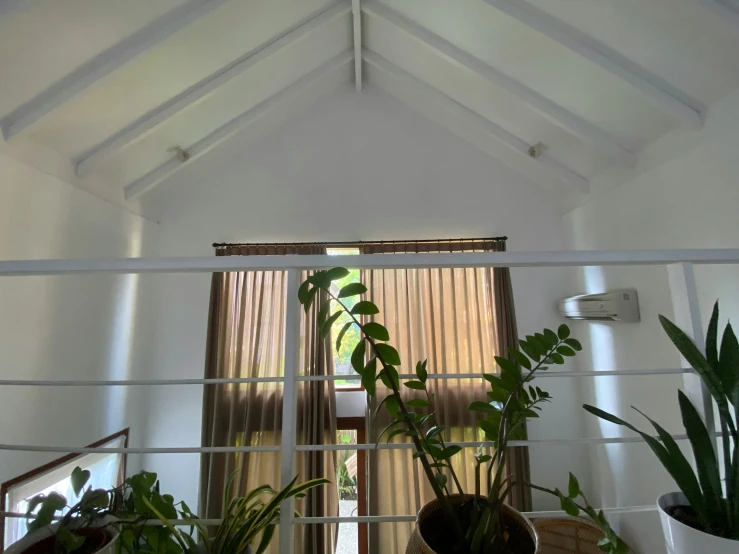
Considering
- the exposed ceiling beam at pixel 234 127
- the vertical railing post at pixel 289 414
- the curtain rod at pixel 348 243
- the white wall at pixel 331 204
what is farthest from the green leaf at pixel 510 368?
the exposed ceiling beam at pixel 234 127

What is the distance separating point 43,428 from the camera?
1.86 metres

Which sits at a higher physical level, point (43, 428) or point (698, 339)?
point (698, 339)

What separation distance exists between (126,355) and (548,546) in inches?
120

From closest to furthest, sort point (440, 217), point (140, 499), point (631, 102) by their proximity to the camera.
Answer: point (140, 499), point (631, 102), point (440, 217)

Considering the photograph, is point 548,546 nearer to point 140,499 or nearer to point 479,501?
point 479,501

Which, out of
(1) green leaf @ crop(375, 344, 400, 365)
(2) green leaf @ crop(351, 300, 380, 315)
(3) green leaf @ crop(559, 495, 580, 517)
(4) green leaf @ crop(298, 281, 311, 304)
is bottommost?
(3) green leaf @ crop(559, 495, 580, 517)

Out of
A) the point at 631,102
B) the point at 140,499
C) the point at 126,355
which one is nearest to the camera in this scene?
the point at 140,499

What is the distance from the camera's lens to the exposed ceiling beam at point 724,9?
1.28 m

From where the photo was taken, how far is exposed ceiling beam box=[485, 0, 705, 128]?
65.0 inches

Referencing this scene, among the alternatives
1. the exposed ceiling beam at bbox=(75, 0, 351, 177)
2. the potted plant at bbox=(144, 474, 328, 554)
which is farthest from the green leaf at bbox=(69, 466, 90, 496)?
the exposed ceiling beam at bbox=(75, 0, 351, 177)

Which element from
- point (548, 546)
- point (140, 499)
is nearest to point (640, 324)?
point (548, 546)

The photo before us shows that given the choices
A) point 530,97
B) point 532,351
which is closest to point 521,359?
point 532,351

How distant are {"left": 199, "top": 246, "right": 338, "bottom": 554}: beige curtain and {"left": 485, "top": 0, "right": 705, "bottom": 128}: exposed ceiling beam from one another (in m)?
1.89

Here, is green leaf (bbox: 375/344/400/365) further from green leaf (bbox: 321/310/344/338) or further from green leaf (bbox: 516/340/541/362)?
green leaf (bbox: 516/340/541/362)
